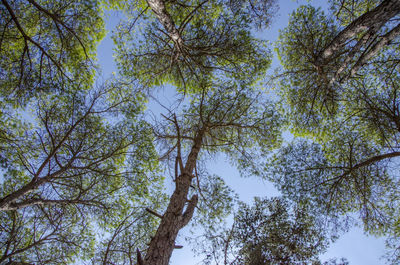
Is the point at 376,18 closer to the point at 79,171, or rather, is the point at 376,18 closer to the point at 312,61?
the point at 312,61

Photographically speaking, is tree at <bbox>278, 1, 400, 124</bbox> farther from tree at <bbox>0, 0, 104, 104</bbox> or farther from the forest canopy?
tree at <bbox>0, 0, 104, 104</bbox>

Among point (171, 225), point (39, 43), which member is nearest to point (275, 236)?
point (171, 225)

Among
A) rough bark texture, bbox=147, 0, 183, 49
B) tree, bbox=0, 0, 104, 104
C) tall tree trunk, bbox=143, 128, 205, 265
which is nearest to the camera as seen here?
tall tree trunk, bbox=143, 128, 205, 265

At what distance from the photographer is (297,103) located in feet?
29.5

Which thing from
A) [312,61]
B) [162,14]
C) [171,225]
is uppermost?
[312,61]

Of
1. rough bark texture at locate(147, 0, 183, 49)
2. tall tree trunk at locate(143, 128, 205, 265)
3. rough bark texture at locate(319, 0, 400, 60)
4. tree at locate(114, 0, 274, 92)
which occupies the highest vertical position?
tree at locate(114, 0, 274, 92)

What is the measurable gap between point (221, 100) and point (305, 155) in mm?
3863

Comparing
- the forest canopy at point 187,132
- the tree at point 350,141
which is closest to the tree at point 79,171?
the forest canopy at point 187,132

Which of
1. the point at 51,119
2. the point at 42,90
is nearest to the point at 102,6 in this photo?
the point at 42,90

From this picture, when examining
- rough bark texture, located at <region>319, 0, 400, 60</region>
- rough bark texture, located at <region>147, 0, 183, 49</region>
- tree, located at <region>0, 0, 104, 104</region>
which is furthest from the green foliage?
tree, located at <region>0, 0, 104, 104</region>

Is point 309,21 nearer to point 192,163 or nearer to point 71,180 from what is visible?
point 192,163

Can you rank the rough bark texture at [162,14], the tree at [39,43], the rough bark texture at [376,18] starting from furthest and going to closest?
the tree at [39,43] → the rough bark texture at [162,14] → the rough bark texture at [376,18]

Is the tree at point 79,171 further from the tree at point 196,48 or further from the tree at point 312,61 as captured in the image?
the tree at point 312,61

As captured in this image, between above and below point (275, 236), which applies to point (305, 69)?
above
